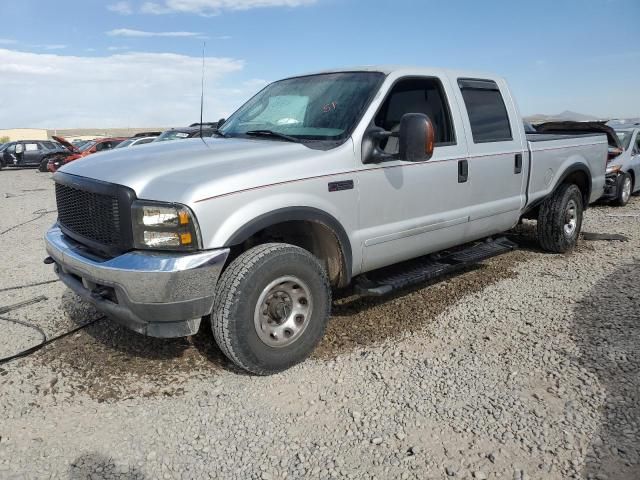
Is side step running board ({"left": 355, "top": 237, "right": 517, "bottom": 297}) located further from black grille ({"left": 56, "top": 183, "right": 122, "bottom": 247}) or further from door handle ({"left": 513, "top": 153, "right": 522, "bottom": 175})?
black grille ({"left": 56, "top": 183, "right": 122, "bottom": 247})

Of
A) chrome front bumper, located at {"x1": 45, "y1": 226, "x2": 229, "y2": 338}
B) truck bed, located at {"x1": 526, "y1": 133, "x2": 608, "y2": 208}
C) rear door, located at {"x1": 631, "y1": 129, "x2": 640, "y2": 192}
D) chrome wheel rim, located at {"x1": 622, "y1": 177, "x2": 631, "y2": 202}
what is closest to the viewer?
chrome front bumper, located at {"x1": 45, "y1": 226, "x2": 229, "y2": 338}

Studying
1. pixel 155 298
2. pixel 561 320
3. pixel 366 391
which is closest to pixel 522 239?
pixel 561 320

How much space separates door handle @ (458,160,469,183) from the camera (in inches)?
175

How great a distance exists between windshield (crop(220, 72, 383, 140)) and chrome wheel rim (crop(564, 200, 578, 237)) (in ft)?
11.2

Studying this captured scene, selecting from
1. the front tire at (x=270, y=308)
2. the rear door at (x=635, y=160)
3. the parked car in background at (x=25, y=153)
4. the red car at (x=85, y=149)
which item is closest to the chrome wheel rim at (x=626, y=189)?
the rear door at (x=635, y=160)

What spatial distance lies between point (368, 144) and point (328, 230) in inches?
27.0

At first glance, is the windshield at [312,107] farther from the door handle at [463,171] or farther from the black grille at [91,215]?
the black grille at [91,215]

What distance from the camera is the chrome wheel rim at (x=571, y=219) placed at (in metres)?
6.19

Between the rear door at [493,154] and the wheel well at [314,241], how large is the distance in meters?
1.55

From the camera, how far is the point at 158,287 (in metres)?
2.88

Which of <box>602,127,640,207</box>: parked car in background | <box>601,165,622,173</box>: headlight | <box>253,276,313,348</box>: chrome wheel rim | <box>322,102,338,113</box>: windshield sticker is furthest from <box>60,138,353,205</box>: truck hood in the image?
<box>602,127,640,207</box>: parked car in background

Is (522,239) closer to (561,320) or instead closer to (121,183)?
(561,320)

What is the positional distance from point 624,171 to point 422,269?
7.84 metres

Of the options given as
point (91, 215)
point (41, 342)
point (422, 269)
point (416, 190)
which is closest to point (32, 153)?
point (41, 342)
